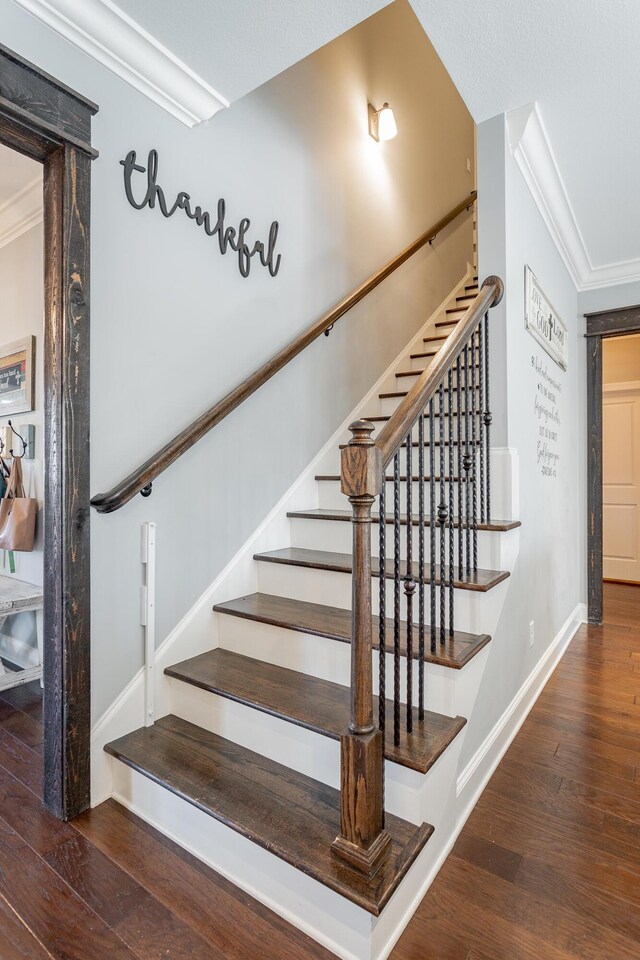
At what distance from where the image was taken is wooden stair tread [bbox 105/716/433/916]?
45.8 inches

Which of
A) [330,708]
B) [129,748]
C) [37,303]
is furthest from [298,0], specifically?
[129,748]

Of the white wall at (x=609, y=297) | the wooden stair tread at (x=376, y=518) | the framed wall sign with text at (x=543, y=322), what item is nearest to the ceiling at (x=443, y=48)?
the framed wall sign with text at (x=543, y=322)

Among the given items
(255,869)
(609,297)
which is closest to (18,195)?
(255,869)

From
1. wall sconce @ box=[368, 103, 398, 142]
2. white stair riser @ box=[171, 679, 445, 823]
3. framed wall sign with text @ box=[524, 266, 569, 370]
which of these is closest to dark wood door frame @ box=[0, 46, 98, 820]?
white stair riser @ box=[171, 679, 445, 823]

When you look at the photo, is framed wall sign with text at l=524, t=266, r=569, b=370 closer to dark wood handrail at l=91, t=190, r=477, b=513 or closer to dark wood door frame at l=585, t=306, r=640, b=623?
dark wood door frame at l=585, t=306, r=640, b=623

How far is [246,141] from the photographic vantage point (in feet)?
7.45

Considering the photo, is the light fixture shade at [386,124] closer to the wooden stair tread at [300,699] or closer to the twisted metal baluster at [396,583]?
the twisted metal baluster at [396,583]

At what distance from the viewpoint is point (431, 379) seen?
1486 millimetres

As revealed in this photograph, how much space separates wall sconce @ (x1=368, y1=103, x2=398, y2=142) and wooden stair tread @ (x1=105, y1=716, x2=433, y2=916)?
11.6 ft

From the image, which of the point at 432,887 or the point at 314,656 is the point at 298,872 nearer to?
the point at 432,887

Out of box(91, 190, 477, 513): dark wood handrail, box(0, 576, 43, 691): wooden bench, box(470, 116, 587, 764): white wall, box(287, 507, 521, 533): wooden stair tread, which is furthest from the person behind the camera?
box(0, 576, 43, 691): wooden bench

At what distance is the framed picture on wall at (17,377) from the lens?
261cm

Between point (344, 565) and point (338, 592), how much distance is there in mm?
116

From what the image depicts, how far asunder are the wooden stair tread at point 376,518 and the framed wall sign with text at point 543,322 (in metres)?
0.97
